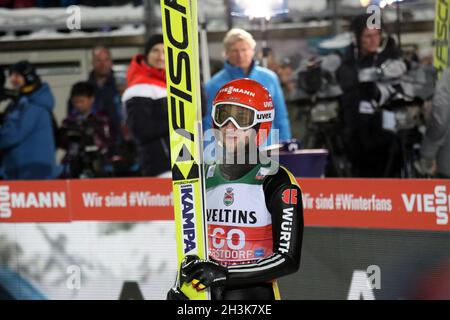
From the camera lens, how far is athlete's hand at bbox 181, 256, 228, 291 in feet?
12.6

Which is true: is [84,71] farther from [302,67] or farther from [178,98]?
[178,98]

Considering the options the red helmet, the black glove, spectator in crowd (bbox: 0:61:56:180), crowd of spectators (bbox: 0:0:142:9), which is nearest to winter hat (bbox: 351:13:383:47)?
the black glove

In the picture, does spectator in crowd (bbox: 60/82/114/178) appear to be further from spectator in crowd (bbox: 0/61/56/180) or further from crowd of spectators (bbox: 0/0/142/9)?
crowd of spectators (bbox: 0/0/142/9)

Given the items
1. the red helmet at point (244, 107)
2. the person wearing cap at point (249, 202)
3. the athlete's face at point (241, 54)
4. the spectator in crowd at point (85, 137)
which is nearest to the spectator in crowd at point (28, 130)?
A: the spectator in crowd at point (85, 137)

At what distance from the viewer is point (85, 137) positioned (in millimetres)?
7793

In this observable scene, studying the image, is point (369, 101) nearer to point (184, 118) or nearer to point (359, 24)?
point (359, 24)

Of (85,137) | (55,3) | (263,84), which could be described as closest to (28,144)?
(85,137)

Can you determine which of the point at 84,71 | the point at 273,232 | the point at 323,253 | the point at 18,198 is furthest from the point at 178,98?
the point at 84,71

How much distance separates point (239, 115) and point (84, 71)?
3857mm

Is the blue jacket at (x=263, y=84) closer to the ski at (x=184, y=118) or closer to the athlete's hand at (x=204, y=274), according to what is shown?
the ski at (x=184, y=118)

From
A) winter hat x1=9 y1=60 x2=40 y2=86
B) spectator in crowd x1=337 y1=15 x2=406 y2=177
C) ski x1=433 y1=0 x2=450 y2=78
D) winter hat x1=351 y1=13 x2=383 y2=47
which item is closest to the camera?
ski x1=433 y1=0 x2=450 y2=78

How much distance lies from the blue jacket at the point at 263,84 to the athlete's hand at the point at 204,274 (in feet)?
10.5

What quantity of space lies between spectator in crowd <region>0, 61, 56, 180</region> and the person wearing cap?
3552mm

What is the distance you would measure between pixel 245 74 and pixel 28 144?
1.96m
